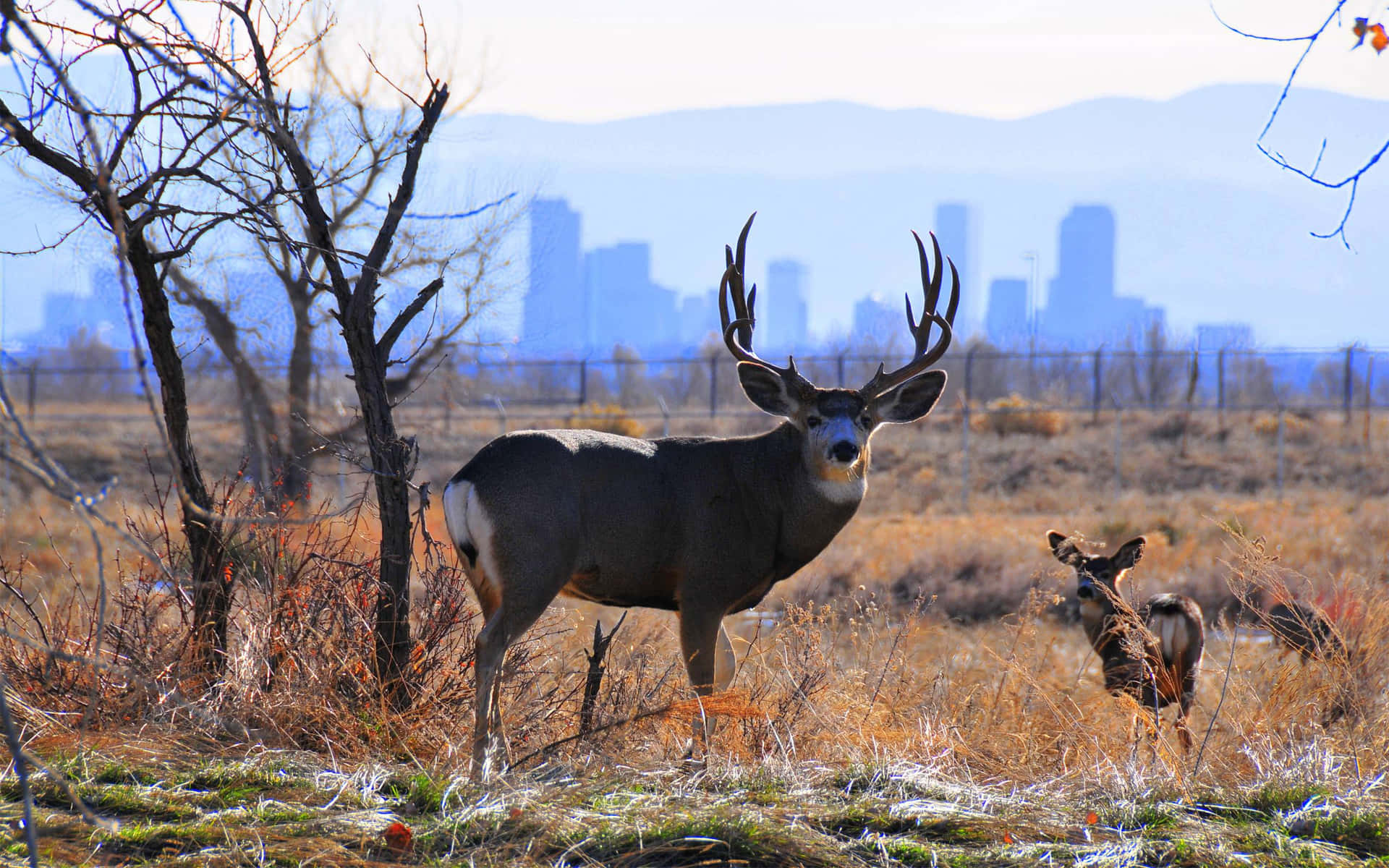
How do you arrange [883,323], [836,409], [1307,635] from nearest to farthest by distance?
[836,409], [1307,635], [883,323]

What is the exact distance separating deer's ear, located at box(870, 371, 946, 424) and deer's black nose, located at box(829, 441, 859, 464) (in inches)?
25.2

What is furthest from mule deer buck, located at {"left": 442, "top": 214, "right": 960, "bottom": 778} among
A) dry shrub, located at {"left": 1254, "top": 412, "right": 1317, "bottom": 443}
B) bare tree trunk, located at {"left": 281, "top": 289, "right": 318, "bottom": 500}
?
dry shrub, located at {"left": 1254, "top": 412, "right": 1317, "bottom": 443}

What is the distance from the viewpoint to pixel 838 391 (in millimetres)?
6328

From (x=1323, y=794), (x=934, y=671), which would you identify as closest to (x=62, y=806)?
(x=1323, y=794)

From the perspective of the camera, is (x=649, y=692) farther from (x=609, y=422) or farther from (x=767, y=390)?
(x=609, y=422)

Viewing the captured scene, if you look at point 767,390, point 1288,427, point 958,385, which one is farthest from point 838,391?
point 958,385

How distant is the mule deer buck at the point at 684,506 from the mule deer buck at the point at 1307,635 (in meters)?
2.36

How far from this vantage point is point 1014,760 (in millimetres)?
5789

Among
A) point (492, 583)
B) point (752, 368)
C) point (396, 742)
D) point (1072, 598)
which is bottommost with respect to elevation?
point (1072, 598)

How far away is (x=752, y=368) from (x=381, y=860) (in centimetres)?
325

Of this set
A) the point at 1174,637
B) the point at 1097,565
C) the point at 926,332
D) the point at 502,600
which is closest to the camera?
the point at 502,600

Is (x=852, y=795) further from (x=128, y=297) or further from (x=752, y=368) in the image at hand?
(x=128, y=297)

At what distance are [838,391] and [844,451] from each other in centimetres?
51

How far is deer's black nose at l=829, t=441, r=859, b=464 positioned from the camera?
5910 millimetres
